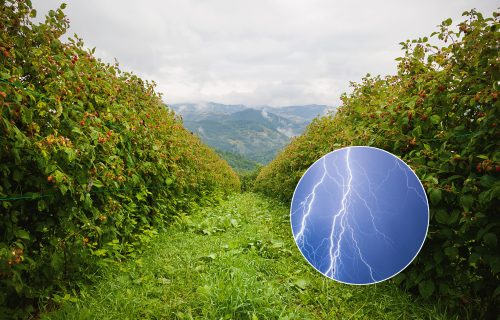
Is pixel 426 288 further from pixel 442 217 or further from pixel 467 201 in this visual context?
pixel 467 201

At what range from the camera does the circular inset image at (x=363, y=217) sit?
6.79 ft

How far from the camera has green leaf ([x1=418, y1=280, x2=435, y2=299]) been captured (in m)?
3.04

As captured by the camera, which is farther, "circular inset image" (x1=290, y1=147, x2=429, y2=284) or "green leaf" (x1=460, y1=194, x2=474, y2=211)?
"green leaf" (x1=460, y1=194, x2=474, y2=211)

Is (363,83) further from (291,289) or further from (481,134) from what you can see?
(291,289)

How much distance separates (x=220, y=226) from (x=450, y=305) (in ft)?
15.5

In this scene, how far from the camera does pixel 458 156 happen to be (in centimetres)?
266

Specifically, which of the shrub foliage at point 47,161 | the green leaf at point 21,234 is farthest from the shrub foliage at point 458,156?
the green leaf at point 21,234

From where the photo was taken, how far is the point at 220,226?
6855mm

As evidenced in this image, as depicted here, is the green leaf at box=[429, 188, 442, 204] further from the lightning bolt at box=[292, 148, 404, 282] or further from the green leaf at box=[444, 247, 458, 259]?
the lightning bolt at box=[292, 148, 404, 282]

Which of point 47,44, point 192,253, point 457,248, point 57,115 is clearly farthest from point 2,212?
point 457,248

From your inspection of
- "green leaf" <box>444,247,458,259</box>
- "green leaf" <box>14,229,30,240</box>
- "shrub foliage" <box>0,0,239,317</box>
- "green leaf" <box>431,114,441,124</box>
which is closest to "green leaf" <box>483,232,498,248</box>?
"green leaf" <box>444,247,458,259</box>

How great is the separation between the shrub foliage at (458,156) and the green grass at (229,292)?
431mm

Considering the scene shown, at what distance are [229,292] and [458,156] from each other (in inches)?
103

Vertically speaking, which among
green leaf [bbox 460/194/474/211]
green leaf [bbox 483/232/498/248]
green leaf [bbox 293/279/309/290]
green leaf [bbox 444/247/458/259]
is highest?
green leaf [bbox 460/194/474/211]
